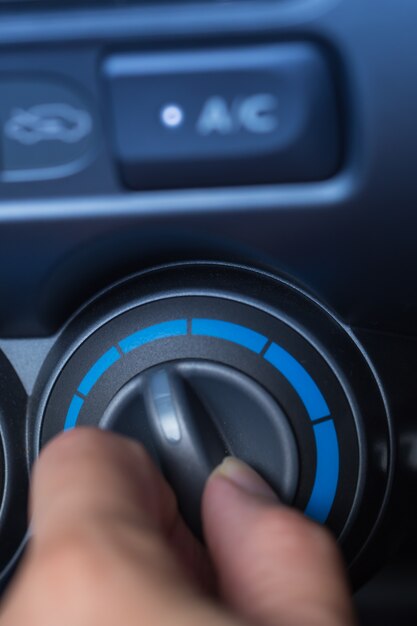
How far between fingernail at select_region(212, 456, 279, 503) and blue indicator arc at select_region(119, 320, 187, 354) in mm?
99

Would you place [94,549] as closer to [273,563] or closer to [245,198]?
[273,563]

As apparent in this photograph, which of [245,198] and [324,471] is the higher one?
[245,198]

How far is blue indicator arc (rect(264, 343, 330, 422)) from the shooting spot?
0.58 meters

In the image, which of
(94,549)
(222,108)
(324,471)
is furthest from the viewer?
(324,471)

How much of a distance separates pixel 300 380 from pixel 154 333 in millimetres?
104

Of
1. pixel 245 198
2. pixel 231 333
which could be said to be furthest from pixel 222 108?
pixel 231 333

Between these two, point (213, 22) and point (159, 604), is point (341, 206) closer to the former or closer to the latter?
point (213, 22)

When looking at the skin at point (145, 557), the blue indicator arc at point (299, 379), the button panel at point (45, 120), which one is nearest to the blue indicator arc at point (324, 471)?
the blue indicator arc at point (299, 379)

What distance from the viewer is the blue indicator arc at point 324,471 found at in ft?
1.90

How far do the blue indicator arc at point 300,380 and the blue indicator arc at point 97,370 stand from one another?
4.2 inches

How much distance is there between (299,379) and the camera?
22.8 inches

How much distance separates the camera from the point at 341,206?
1.67ft

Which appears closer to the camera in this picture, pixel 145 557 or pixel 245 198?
pixel 145 557

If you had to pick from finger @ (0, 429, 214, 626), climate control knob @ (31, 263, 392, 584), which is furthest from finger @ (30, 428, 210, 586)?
climate control knob @ (31, 263, 392, 584)
